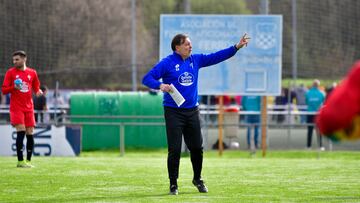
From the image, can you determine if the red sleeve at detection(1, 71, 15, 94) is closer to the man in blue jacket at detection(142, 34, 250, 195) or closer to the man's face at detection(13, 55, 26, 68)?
the man's face at detection(13, 55, 26, 68)

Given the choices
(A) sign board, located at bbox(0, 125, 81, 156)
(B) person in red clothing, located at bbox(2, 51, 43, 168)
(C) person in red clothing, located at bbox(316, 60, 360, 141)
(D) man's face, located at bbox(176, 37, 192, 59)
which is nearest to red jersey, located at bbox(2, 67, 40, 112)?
(B) person in red clothing, located at bbox(2, 51, 43, 168)

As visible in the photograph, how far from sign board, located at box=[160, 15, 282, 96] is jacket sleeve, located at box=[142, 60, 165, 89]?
11297mm

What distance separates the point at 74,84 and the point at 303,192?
2720 cm

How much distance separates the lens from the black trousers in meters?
12.0

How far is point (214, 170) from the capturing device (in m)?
16.4

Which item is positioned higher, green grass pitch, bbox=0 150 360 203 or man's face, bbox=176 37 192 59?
man's face, bbox=176 37 192 59

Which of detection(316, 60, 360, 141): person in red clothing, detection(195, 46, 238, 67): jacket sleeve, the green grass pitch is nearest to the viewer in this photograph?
detection(316, 60, 360, 141): person in red clothing

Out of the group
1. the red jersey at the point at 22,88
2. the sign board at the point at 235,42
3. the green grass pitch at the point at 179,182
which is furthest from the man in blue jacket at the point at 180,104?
the sign board at the point at 235,42

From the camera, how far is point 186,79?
12.0m

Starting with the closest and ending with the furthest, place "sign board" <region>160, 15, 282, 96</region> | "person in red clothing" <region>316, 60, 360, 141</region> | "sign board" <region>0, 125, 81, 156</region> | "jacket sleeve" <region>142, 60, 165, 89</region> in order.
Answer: "person in red clothing" <region>316, 60, 360, 141</region>
"jacket sleeve" <region>142, 60, 165, 89</region>
"sign board" <region>0, 125, 81, 156</region>
"sign board" <region>160, 15, 282, 96</region>

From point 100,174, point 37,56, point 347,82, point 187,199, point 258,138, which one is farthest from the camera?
point 37,56

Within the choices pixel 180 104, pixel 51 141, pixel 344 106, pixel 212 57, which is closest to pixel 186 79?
pixel 180 104

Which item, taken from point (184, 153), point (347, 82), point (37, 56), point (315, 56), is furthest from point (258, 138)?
point (347, 82)

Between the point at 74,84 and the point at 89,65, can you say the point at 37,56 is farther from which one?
the point at 74,84
